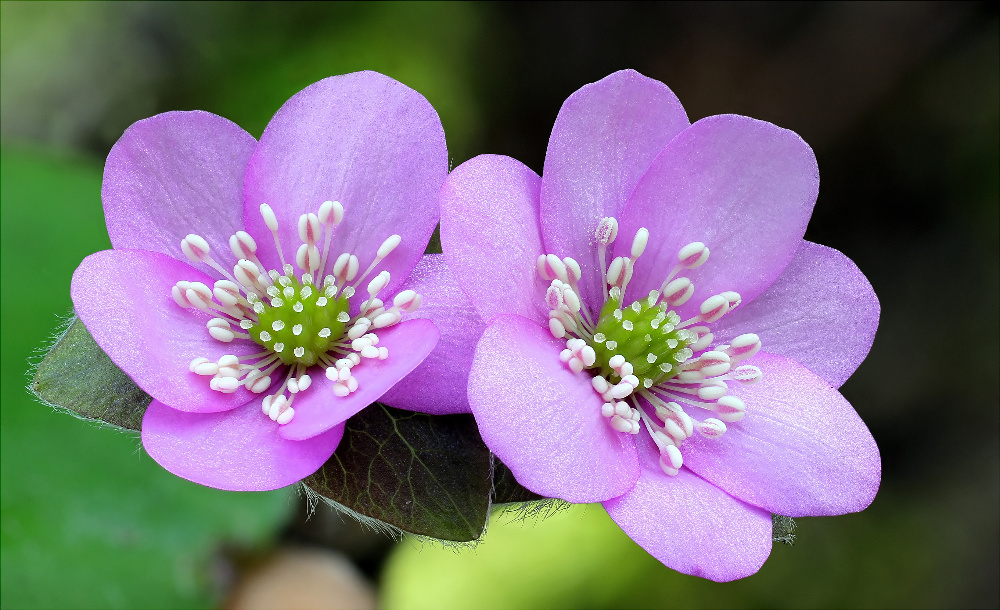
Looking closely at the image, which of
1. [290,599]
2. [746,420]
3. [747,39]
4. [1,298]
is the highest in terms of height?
[747,39]

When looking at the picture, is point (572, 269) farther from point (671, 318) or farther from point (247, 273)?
point (247, 273)

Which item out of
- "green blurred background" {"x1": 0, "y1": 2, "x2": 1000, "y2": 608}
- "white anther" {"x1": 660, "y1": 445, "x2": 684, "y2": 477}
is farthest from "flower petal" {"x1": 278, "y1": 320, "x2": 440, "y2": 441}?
"green blurred background" {"x1": 0, "y1": 2, "x2": 1000, "y2": 608}

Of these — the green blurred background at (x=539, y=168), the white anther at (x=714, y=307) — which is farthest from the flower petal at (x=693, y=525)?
the green blurred background at (x=539, y=168)

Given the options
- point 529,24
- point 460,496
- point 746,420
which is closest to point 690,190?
point 746,420

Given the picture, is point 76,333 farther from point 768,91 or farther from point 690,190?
point 768,91

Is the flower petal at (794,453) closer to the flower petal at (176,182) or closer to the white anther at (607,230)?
the white anther at (607,230)

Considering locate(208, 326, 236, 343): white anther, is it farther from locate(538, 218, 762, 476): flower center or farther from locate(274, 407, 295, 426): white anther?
locate(538, 218, 762, 476): flower center

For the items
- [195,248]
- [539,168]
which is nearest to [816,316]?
[195,248]
